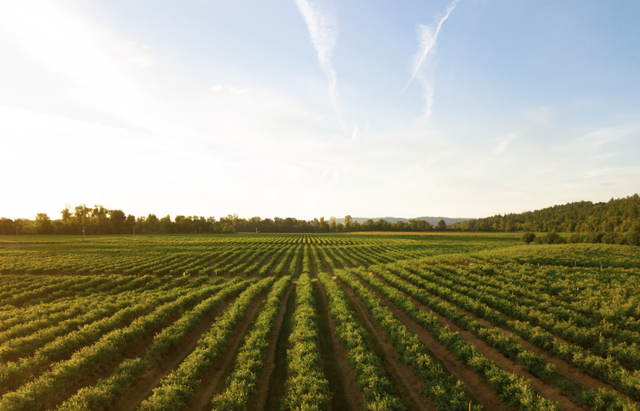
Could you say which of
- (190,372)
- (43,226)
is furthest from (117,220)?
(190,372)

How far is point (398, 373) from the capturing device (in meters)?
14.5

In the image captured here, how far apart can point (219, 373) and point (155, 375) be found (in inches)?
135

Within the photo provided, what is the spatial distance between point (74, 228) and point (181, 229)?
171ft

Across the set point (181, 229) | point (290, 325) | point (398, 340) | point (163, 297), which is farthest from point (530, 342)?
point (181, 229)

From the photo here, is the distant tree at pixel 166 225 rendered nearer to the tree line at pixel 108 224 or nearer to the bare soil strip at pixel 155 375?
the tree line at pixel 108 224

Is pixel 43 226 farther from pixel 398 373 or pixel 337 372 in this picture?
pixel 398 373

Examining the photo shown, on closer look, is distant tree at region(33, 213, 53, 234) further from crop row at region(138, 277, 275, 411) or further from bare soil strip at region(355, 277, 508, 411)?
bare soil strip at region(355, 277, 508, 411)

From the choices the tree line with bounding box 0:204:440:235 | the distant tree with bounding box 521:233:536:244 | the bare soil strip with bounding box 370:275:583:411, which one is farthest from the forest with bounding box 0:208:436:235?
the bare soil strip with bounding box 370:275:583:411

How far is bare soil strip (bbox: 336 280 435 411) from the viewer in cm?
1223

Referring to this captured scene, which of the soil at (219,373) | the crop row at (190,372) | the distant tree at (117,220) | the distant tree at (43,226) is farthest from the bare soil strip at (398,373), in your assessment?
the distant tree at (43,226)

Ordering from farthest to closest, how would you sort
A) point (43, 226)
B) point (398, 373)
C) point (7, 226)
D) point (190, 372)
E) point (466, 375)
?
point (43, 226) → point (7, 226) → point (398, 373) → point (466, 375) → point (190, 372)

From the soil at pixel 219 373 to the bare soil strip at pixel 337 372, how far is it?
18.0ft

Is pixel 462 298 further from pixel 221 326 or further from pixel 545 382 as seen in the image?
pixel 221 326

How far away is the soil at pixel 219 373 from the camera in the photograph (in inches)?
474
